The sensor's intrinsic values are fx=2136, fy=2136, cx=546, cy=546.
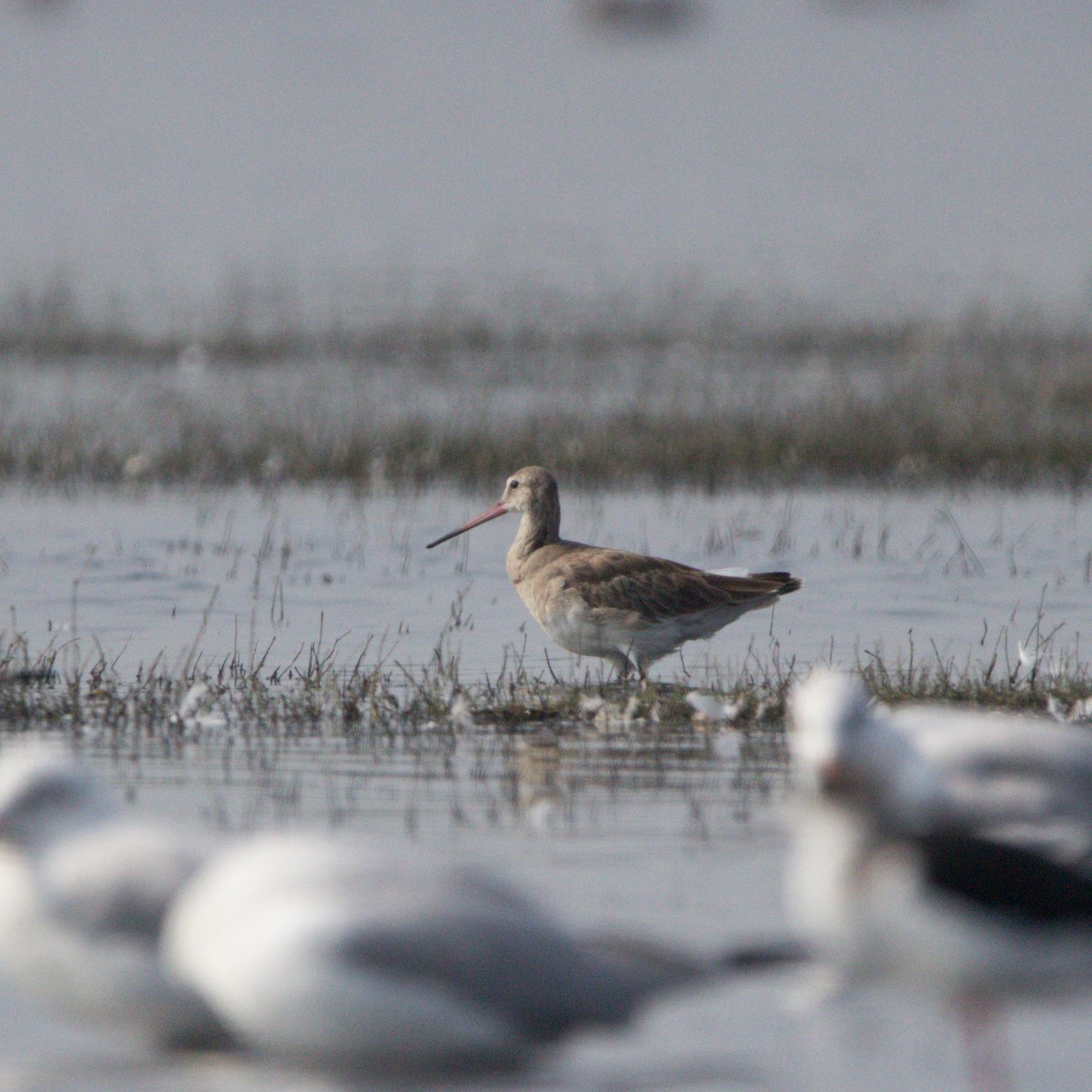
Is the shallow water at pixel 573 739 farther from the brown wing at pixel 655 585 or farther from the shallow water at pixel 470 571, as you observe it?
the brown wing at pixel 655 585

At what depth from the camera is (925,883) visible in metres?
5.01

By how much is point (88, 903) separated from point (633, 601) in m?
5.83

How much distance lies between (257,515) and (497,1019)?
1270 cm

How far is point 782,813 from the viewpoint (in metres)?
7.57

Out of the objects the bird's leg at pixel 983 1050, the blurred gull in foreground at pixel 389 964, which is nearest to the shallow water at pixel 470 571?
the bird's leg at pixel 983 1050

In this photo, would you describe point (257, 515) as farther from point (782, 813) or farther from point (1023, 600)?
point (782, 813)


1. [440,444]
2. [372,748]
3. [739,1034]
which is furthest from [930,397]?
[739,1034]

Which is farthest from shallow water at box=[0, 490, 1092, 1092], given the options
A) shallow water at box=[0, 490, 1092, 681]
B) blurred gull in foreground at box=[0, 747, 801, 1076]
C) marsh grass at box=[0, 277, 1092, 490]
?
marsh grass at box=[0, 277, 1092, 490]

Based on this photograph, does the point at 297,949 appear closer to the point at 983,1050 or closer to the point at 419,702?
the point at 983,1050

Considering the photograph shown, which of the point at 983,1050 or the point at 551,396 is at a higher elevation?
the point at 551,396

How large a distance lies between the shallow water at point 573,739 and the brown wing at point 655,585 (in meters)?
0.56

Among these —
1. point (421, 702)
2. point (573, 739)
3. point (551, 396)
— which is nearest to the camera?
point (573, 739)

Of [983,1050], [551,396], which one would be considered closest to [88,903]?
[983,1050]

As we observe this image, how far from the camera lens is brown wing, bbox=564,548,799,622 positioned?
10742mm
